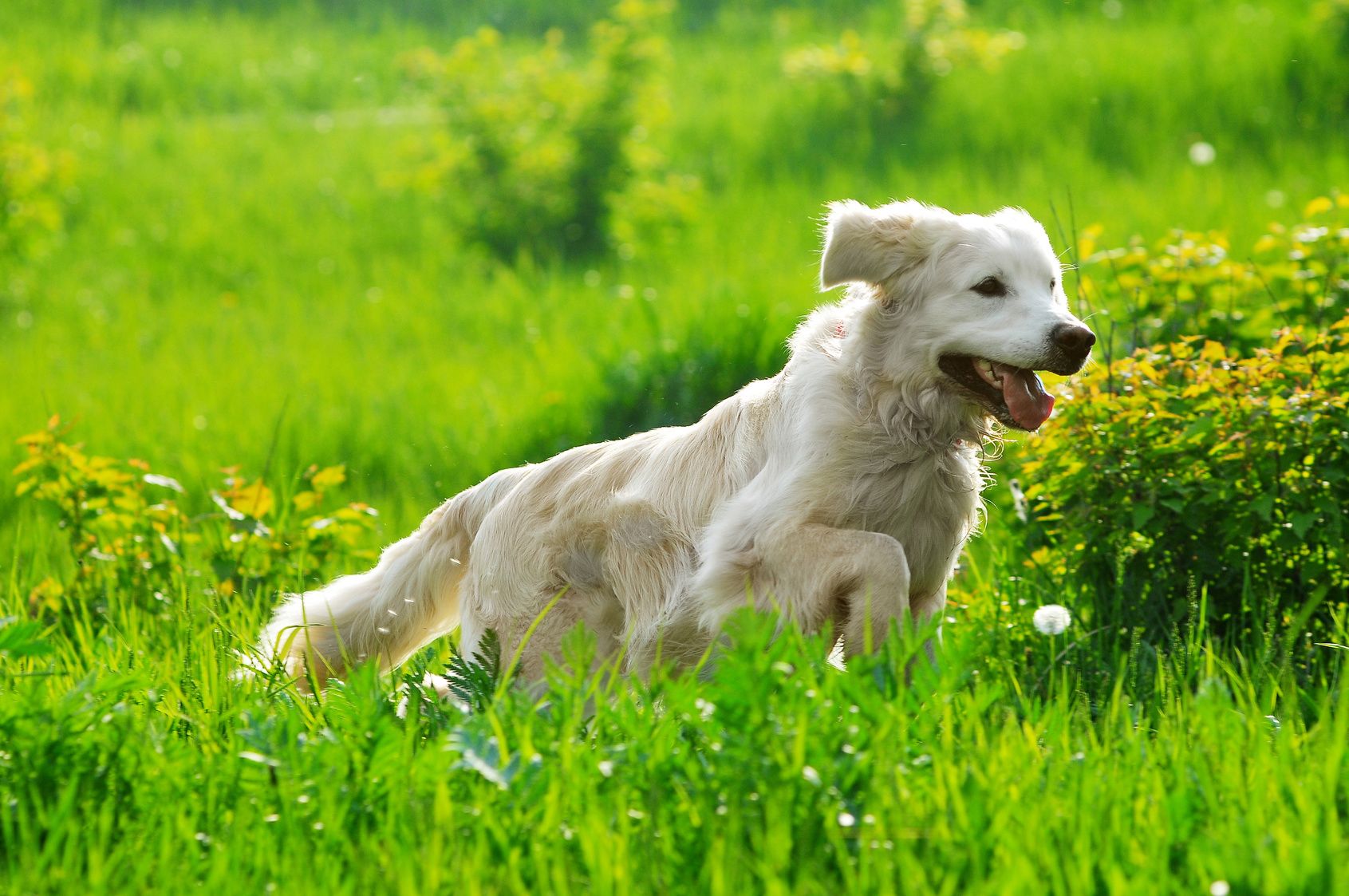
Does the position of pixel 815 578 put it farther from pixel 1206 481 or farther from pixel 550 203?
pixel 550 203

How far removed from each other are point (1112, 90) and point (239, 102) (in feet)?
38.1

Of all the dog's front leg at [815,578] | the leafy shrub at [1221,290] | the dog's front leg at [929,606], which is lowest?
the dog's front leg at [929,606]

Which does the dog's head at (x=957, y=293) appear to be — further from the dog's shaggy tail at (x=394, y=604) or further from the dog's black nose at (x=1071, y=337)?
the dog's shaggy tail at (x=394, y=604)

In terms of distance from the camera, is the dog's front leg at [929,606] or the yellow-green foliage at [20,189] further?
the yellow-green foliage at [20,189]

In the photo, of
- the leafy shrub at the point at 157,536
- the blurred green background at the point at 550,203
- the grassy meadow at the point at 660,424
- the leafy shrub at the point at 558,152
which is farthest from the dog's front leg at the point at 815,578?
the leafy shrub at the point at 558,152

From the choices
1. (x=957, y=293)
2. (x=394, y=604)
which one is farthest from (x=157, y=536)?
(x=957, y=293)

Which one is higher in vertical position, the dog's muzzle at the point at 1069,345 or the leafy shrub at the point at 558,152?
the dog's muzzle at the point at 1069,345

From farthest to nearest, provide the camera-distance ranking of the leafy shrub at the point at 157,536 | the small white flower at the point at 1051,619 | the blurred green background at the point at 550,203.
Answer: the blurred green background at the point at 550,203 < the leafy shrub at the point at 157,536 < the small white flower at the point at 1051,619

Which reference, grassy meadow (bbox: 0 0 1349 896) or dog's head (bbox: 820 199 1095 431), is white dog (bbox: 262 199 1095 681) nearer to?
dog's head (bbox: 820 199 1095 431)

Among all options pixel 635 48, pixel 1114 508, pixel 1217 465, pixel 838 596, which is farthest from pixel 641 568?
pixel 635 48

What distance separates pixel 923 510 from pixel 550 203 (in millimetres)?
8588

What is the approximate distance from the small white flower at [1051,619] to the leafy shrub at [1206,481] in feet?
0.54

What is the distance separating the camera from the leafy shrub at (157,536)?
201 inches

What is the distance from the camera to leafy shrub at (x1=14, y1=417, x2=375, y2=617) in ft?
16.7
